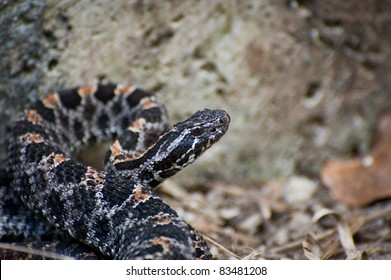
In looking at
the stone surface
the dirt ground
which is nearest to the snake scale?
the stone surface

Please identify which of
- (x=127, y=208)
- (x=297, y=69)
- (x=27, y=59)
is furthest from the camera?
(x=297, y=69)

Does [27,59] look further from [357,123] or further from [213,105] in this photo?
[357,123]

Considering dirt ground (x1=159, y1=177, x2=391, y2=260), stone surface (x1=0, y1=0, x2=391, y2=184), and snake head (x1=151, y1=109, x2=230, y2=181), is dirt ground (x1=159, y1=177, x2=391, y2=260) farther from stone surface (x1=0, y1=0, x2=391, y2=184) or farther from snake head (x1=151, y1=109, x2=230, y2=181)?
snake head (x1=151, y1=109, x2=230, y2=181)

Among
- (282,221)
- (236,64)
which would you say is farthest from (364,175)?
(236,64)

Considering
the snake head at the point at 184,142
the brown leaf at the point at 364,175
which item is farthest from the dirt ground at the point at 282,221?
the snake head at the point at 184,142

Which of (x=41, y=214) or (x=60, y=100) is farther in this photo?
(x=60, y=100)

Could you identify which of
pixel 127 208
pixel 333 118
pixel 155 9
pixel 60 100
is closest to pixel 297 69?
pixel 333 118
